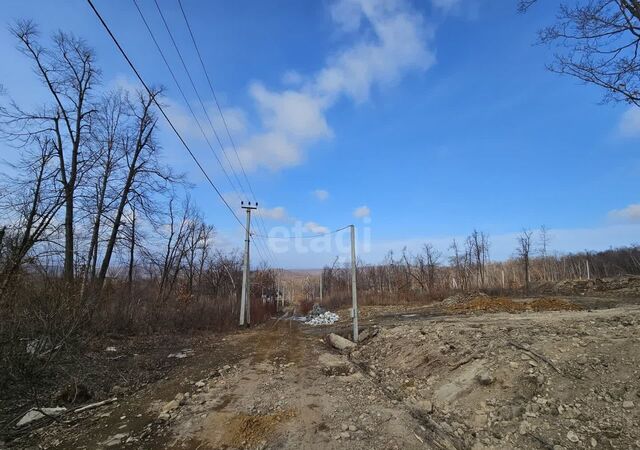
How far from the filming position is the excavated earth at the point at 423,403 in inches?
203

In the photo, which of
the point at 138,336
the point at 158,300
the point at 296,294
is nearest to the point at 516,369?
the point at 138,336

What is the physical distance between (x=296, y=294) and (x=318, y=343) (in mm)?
79656

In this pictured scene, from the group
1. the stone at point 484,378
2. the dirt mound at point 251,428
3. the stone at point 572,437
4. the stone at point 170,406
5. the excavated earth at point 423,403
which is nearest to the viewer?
the stone at point 572,437

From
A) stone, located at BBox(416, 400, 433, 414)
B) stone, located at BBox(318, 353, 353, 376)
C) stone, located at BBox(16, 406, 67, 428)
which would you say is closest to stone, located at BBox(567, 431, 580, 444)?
stone, located at BBox(416, 400, 433, 414)

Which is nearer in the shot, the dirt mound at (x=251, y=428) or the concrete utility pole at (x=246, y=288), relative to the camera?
the dirt mound at (x=251, y=428)

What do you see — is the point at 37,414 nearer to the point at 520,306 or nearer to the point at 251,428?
the point at 251,428

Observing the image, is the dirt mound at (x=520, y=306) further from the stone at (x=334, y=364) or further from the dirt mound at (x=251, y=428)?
the dirt mound at (x=251, y=428)

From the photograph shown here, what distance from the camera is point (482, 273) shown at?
39969 mm

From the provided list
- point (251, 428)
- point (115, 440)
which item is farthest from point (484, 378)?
point (115, 440)

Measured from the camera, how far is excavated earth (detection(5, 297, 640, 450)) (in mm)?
5145

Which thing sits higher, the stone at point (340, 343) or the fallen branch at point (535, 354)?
the fallen branch at point (535, 354)

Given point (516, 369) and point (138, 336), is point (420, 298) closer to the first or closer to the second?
point (138, 336)

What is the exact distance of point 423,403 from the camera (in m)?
6.63

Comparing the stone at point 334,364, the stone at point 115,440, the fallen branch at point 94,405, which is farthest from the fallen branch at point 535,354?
the fallen branch at point 94,405
